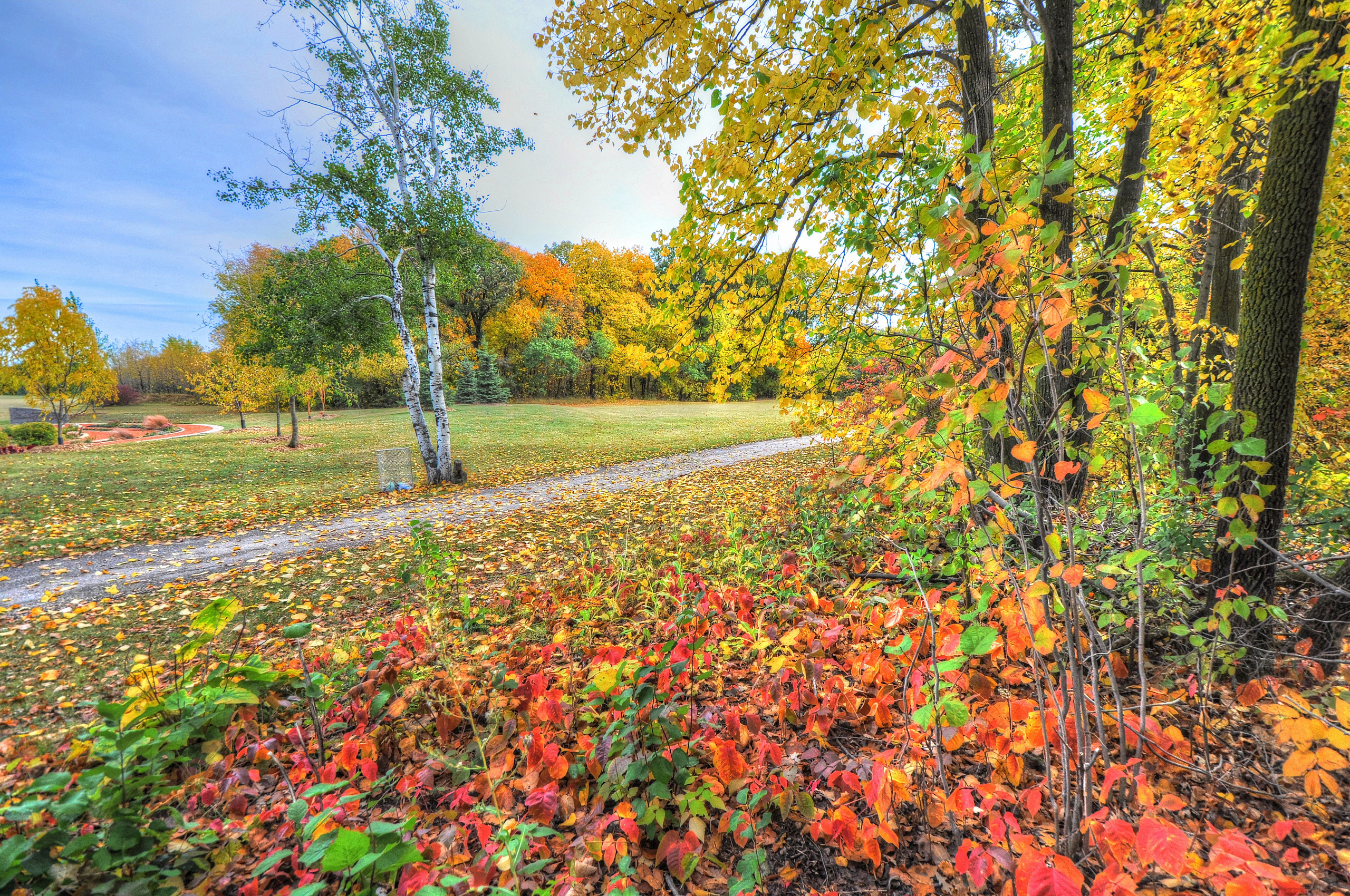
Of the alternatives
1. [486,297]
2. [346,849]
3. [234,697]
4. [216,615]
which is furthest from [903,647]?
[486,297]

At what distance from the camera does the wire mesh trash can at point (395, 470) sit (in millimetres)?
9688

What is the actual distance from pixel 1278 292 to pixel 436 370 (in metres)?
10.6

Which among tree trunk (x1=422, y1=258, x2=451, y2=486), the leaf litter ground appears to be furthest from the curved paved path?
the leaf litter ground

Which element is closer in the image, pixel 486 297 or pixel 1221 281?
pixel 1221 281

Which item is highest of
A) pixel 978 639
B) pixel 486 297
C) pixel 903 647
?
pixel 486 297

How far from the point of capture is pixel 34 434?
16.3 m

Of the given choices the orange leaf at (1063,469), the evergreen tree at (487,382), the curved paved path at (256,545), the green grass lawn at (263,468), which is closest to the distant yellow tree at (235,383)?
the green grass lawn at (263,468)

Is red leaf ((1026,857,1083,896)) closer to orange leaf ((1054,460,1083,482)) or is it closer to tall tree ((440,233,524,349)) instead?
orange leaf ((1054,460,1083,482))

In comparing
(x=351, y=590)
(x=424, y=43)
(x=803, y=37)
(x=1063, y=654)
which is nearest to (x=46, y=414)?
(x=424, y=43)

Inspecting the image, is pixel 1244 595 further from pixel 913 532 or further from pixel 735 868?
pixel 735 868

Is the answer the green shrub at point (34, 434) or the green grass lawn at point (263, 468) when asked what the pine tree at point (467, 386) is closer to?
the green grass lawn at point (263, 468)

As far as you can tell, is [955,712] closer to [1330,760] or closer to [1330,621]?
[1330,760]

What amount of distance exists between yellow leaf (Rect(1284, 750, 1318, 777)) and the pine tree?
3370cm

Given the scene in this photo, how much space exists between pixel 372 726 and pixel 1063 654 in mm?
3430
